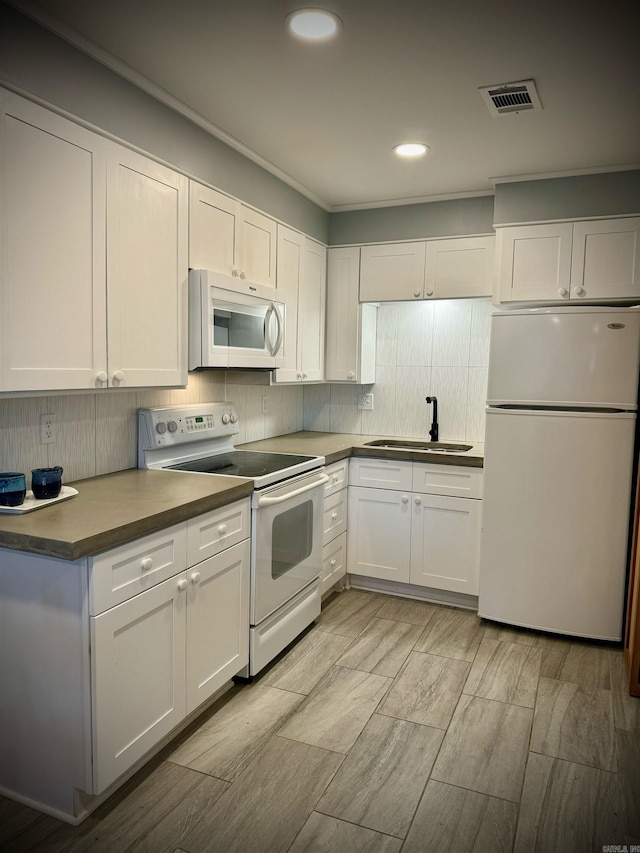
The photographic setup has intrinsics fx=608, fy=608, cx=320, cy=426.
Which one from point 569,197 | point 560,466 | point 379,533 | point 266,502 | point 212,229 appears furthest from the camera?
point 379,533

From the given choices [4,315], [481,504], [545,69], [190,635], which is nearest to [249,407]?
[481,504]

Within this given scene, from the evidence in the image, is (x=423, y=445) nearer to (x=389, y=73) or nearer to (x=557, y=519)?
(x=557, y=519)

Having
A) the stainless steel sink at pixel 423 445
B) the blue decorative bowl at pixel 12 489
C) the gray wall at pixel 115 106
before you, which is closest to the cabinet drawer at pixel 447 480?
the stainless steel sink at pixel 423 445

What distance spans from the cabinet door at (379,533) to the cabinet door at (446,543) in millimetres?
61

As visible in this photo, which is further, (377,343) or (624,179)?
(377,343)

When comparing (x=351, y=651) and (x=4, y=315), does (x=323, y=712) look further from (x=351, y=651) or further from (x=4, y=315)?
(x=4, y=315)

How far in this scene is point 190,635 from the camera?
2166 mm

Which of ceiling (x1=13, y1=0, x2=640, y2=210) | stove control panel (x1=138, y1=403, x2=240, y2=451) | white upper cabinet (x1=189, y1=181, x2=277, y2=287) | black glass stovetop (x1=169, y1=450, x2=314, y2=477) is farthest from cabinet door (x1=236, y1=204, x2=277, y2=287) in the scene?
black glass stovetop (x1=169, y1=450, x2=314, y2=477)

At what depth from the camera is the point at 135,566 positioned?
1869mm

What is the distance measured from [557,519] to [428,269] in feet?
5.42

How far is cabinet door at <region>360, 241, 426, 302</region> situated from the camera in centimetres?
375

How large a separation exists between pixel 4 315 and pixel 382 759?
1.94 meters

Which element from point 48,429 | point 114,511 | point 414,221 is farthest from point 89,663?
point 414,221

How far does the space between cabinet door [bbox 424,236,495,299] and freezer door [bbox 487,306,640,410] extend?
1.78 feet
